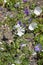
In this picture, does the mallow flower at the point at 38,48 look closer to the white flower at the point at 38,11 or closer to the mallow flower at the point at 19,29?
the mallow flower at the point at 19,29

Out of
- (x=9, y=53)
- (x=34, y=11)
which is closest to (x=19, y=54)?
(x=9, y=53)

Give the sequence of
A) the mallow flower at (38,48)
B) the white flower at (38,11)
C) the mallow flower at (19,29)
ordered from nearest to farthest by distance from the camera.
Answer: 1. the mallow flower at (38,48)
2. the mallow flower at (19,29)
3. the white flower at (38,11)

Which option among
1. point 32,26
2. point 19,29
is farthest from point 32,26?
point 19,29

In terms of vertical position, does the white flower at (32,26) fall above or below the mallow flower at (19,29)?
above

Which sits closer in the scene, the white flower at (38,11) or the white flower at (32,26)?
the white flower at (32,26)

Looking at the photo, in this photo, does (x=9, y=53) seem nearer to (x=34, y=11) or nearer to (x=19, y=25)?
(x=19, y=25)

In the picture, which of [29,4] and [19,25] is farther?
[29,4]

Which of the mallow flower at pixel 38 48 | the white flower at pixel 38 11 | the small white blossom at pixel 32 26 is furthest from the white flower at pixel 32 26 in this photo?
the mallow flower at pixel 38 48

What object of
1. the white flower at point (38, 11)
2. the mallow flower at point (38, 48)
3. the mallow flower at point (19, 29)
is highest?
the white flower at point (38, 11)

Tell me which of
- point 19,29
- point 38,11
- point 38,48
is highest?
point 38,11

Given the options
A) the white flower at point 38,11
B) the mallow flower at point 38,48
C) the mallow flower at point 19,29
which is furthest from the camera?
the white flower at point 38,11

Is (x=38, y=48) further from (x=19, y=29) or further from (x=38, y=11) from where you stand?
(x=38, y=11)
